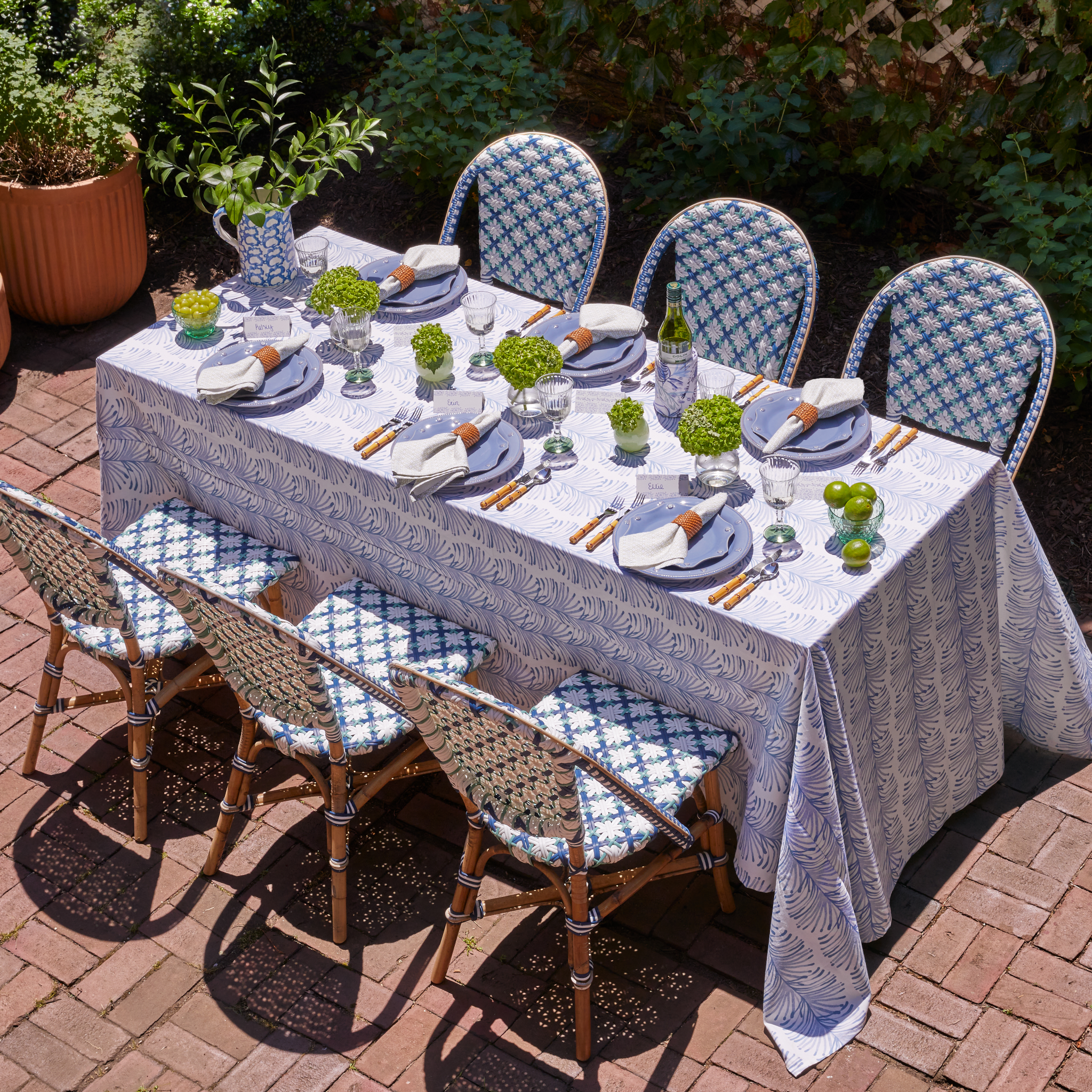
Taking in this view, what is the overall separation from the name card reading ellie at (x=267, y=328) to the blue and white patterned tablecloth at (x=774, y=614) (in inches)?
3.9

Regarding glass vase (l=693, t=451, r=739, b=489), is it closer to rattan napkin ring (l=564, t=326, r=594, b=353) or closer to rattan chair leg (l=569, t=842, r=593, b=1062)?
rattan napkin ring (l=564, t=326, r=594, b=353)

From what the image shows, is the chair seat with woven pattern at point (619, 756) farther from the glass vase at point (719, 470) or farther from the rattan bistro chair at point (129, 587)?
the rattan bistro chair at point (129, 587)

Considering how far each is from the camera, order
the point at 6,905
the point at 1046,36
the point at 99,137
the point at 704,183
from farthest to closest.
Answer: the point at 704,183
the point at 99,137
the point at 1046,36
the point at 6,905

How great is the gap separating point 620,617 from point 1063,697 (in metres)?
1.25

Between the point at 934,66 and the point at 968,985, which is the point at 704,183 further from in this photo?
the point at 968,985

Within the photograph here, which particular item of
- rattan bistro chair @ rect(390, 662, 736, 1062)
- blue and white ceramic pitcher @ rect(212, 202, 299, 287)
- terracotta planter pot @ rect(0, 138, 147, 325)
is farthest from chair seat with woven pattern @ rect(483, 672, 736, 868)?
terracotta planter pot @ rect(0, 138, 147, 325)

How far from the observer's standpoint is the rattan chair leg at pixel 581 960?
2783 mm

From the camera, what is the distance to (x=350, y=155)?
3.99 metres

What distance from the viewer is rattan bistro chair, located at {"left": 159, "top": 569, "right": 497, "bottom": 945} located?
2.83 meters

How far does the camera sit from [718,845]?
3.15m

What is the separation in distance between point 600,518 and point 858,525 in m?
0.59

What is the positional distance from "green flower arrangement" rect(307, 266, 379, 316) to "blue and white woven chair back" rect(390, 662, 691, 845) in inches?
53.5

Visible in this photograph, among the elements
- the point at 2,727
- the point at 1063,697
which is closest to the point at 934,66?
the point at 1063,697

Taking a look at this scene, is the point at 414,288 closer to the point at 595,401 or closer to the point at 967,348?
the point at 595,401
